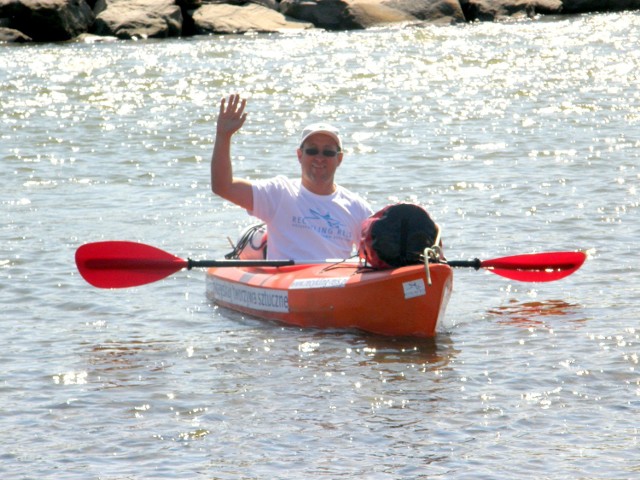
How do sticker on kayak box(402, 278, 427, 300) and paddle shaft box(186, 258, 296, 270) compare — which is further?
paddle shaft box(186, 258, 296, 270)

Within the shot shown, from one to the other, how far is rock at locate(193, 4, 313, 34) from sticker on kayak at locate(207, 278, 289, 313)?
2096cm

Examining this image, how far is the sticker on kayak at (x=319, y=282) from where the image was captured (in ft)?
22.4

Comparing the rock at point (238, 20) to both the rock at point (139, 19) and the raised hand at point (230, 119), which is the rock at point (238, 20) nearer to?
the rock at point (139, 19)

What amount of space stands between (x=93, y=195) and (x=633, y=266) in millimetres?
5442

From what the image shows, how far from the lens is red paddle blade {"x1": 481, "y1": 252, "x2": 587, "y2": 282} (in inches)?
297

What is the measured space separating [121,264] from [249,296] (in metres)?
0.82

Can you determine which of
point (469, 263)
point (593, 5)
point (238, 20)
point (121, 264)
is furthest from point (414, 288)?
point (593, 5)

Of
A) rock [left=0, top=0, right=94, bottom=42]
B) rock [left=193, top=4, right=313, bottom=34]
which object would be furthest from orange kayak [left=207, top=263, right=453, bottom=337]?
rock [left=193, top=4, right=313, bottom=34]

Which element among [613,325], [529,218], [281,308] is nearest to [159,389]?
[281,308]

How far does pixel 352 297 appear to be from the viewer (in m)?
6.79

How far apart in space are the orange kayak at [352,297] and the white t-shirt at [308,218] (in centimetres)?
19

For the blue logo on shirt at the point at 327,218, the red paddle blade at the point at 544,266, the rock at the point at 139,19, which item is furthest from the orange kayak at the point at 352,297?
the rock at the point at 139,19

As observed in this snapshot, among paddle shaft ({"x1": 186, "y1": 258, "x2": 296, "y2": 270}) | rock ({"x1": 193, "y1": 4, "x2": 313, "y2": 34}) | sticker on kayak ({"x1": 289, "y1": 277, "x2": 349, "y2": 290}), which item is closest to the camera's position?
sticker on kayak ({"x1": 289, "y1": 277, "x2": 349, "y2": 290})

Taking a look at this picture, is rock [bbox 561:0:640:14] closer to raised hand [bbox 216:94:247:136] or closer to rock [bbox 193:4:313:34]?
rock [bbox 193:4:313:34]
